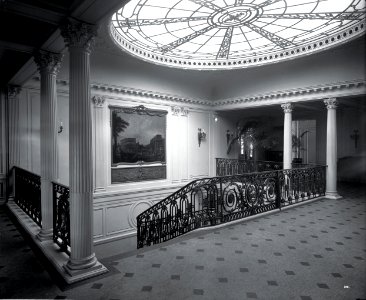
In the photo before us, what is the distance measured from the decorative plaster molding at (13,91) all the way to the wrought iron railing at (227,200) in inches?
213

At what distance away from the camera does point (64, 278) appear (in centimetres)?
369

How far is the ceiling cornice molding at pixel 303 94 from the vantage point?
9179mm

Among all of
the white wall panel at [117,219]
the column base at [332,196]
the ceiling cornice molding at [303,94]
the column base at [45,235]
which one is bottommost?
the white wall panel at [117,219]

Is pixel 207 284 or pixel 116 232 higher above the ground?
pixel 207 284

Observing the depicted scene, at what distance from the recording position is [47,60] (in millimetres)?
5094

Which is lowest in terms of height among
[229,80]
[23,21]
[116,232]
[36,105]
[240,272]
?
[116,232]

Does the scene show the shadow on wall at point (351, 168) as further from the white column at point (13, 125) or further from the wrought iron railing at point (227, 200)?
the white column at point (13, 125)

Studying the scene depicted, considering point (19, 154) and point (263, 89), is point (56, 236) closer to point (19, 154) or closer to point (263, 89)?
point (19, 154)

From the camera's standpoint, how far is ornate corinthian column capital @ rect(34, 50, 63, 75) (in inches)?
200

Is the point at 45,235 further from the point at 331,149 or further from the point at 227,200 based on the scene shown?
the point at 331,149

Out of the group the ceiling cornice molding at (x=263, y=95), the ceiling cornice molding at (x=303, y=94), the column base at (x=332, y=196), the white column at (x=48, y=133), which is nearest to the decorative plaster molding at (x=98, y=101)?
the ceiling cornice molding at (x=263, y=95)

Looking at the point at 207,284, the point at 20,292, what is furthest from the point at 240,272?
the point at 20,292

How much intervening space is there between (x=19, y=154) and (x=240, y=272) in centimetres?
756

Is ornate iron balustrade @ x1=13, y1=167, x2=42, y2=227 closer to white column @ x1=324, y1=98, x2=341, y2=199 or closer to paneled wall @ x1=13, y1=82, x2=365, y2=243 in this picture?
paneled wall @ x1=13, y1=82, x2=365, y2=243
